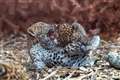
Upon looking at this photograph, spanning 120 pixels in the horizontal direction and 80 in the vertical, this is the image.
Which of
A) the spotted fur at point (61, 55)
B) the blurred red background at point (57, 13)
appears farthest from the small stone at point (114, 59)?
the blurred red background at point (57, 13)

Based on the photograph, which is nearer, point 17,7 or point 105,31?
point 105,31

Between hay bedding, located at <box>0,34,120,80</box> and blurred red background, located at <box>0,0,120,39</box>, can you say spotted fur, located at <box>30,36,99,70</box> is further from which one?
blurred red background, located at <box>0,0,120,39</box>

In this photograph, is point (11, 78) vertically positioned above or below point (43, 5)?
below

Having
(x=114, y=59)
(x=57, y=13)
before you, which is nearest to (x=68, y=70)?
(x=114, y=59)

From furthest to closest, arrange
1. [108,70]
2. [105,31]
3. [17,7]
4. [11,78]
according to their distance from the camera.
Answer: [17,7] → [105,31] → [108,70] → [11,78]

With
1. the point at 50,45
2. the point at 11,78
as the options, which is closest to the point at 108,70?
the point at 50,45

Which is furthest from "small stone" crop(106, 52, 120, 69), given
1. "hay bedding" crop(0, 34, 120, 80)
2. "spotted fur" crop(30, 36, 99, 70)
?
"spotted fur" crop(30, 36, 99, 70)

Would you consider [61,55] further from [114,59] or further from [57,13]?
[57,13]

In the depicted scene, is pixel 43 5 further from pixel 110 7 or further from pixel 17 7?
pixel 110 7
